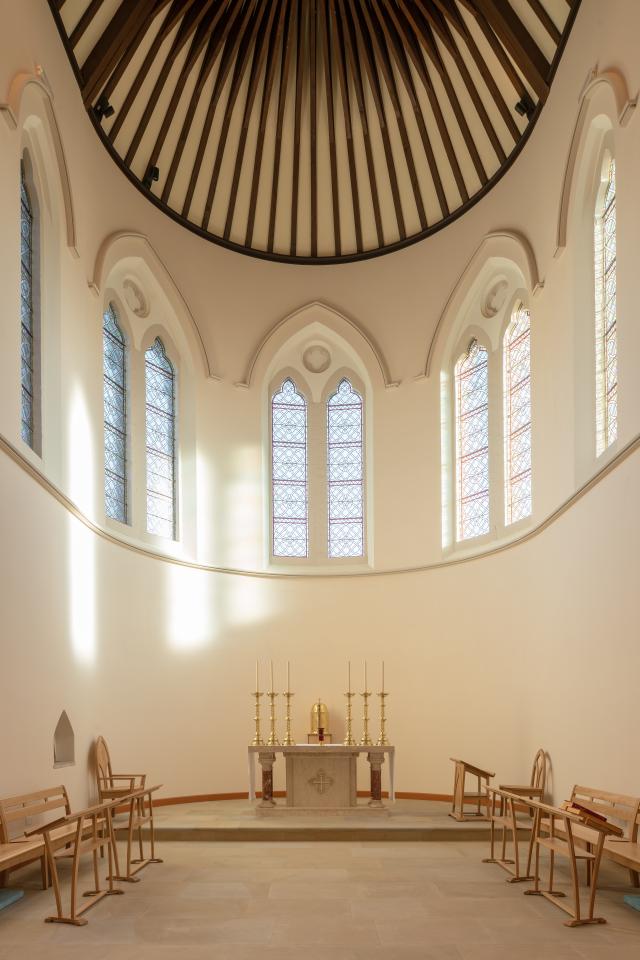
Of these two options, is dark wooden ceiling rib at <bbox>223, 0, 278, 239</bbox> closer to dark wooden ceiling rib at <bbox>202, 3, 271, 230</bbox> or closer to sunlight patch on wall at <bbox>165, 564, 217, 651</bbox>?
dark wooden ceiling rib at <bbox>202, 3, 271, 230</bbox>

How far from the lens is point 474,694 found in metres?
12.5

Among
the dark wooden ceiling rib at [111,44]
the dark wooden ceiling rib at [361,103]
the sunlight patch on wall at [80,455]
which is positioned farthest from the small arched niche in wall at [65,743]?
the dark wooden ceiling rib at [361,103]

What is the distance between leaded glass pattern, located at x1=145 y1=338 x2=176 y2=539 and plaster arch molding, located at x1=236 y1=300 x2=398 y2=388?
1.09m

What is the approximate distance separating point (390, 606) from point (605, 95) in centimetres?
710

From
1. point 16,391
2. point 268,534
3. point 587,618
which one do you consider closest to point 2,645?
point 16,391

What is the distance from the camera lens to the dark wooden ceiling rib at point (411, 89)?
1212cm

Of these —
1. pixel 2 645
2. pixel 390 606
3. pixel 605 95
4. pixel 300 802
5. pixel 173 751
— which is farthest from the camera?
pixel 390 606

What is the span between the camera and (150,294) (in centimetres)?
1327

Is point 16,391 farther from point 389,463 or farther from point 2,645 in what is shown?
point 389,463

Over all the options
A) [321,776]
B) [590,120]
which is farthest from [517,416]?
[321,776]

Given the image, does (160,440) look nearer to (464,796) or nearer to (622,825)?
(464,796)

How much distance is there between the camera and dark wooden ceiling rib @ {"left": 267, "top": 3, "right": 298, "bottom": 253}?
12.3m

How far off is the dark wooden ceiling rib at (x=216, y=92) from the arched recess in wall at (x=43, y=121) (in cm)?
322

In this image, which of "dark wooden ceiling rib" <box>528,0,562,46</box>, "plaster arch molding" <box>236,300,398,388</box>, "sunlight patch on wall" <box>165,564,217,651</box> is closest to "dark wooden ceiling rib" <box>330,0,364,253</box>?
"plaster arch molding" <box>236,300,398,388</box>
